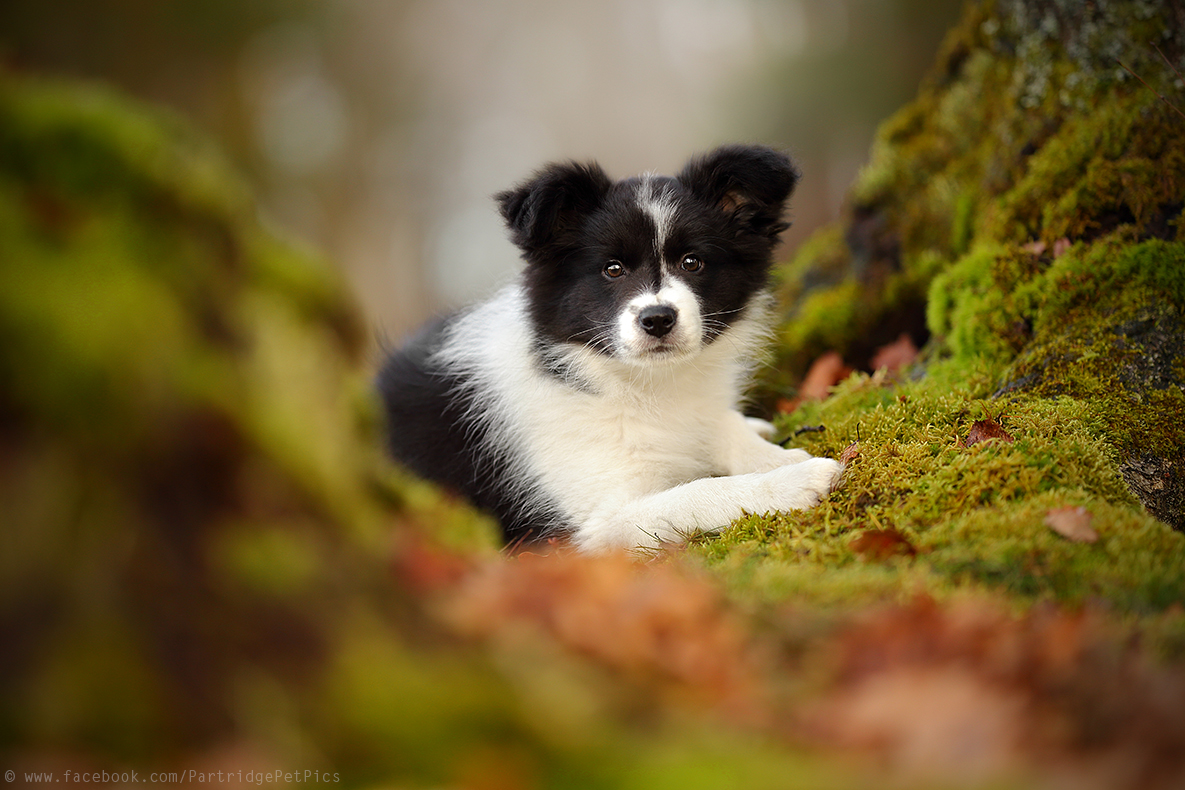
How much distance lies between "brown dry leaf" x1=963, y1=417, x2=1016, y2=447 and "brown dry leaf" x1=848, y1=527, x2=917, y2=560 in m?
0.81

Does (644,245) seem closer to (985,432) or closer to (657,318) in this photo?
(657,318)

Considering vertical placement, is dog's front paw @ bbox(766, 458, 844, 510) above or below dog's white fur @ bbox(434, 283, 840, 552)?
below

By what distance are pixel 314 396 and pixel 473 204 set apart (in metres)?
20.7

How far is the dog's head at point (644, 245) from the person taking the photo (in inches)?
145

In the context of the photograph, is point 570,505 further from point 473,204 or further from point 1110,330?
point 473,204

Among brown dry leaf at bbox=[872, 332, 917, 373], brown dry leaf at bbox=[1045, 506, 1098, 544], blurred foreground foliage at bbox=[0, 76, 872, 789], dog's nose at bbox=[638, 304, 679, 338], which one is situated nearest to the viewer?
blurred foreground foliage at bbox=[0, 76, 872, 789]

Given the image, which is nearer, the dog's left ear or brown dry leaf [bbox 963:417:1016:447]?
brown dry leaf [bbox 963:417:1016:447]

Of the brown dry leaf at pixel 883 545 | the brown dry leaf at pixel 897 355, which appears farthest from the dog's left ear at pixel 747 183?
the brown dry leaf at pixel 883 545

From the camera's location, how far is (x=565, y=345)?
3980 mm

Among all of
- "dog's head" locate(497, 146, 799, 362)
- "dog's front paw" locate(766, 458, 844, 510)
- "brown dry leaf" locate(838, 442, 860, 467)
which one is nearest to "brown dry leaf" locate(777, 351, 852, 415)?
"dog's head" locate(497, 146, 799, 362)

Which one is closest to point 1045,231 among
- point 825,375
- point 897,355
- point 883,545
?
point 897,355

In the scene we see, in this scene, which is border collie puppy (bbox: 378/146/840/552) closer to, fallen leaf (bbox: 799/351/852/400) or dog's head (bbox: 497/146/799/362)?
dog's head (bbox: 497/146/799/362)

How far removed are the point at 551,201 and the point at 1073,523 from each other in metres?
2.49

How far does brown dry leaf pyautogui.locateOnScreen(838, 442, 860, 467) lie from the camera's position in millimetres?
3363
